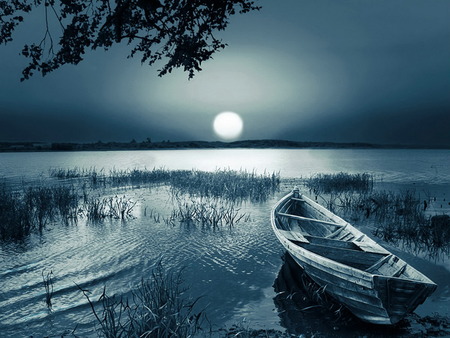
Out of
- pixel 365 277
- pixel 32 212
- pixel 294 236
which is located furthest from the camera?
pixel 32 212

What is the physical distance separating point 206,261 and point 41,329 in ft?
13.6

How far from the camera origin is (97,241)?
392 inches

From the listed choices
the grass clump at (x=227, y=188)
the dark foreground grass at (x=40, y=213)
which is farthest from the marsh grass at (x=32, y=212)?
the grass clump at (x=227, y=188)

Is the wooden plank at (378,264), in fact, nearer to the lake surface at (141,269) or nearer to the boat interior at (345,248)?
the boat interior at (345,248)

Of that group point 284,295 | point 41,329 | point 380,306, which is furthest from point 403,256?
point 41,329

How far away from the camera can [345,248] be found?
6.29 metres

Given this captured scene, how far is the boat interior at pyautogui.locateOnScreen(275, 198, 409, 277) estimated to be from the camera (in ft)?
17.1

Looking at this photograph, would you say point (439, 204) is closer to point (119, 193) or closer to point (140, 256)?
point (140, 256)

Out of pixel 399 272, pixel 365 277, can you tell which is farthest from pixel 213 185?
pixel 365 277

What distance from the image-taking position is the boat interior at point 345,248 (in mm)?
5219

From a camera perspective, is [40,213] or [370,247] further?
[40,213]

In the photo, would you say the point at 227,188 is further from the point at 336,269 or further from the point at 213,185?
the point at 336,269

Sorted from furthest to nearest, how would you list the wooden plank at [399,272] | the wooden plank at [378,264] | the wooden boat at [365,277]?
the wooden plank at [378,264], the wooden plank at [399,272], the wooden boat at [365,277]

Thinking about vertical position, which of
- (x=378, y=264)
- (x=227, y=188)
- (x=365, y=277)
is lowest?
(x=227, y=188)
